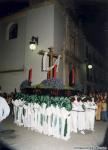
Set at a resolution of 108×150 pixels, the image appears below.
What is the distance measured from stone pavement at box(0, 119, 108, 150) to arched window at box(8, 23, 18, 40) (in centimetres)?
1027

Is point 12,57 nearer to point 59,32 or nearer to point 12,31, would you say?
point 12,31

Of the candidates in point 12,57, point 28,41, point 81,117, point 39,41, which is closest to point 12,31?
point 12,57

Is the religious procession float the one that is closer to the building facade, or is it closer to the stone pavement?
the stone pavement

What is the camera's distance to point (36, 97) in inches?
380

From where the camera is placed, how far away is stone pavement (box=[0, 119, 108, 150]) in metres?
7.17

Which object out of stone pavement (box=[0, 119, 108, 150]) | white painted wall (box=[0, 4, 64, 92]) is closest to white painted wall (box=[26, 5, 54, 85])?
white painted wall (box=[0, 4, 64, 92])

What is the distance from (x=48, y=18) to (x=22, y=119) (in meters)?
7.74

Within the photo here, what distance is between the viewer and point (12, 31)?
18.6 meters

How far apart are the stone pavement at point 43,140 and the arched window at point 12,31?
1027 cm

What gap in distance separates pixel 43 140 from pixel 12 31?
491 inches

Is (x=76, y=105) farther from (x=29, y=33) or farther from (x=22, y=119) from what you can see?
(x=29, y=33)

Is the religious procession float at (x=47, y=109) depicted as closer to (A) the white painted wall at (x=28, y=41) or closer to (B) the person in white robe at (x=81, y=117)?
(B) the person in white robe at (x=81, y=117)

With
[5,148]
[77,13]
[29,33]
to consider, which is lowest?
[5,148]

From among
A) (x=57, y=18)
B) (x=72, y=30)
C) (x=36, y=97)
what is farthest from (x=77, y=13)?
(x=36, y=97)
